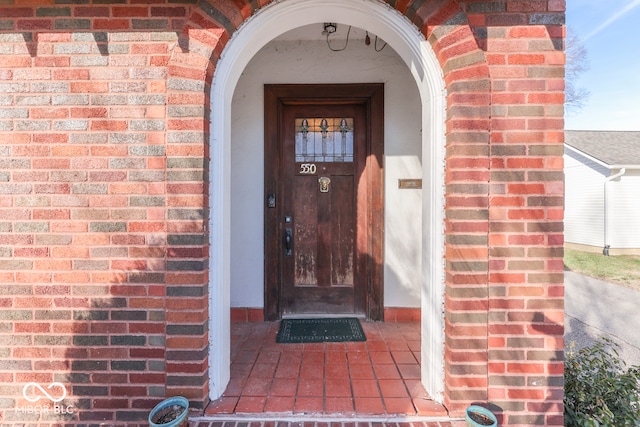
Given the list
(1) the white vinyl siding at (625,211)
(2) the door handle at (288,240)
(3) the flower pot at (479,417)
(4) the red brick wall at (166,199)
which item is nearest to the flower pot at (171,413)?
(4) the red brick wall at (166,199)

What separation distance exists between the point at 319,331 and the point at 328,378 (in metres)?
0.84

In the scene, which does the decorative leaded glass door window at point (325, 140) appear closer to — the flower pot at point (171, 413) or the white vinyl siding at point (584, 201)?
the flower pot at point (171, 413)

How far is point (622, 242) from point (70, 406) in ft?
45.0

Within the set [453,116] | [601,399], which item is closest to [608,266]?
[601,399]

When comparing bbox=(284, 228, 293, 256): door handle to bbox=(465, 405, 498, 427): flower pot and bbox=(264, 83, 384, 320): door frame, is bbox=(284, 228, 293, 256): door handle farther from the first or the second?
bbox=(465, 405, 498, 427): flower pot

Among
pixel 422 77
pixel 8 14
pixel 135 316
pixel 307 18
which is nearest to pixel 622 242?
pixel 422 77

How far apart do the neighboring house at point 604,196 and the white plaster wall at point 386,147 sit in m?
10.6

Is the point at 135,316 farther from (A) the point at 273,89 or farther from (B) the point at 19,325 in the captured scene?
(A) the point at 273,89

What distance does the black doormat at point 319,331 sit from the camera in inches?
114

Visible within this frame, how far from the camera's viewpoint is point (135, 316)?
1887 mm

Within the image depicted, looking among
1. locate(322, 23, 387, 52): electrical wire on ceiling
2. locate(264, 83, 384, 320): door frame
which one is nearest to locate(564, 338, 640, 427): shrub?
locate(264, 83, 384, 320): door frame

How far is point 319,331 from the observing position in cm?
307

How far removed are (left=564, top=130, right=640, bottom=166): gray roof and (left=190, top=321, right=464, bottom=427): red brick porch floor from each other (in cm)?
1083

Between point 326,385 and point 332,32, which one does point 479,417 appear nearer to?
point 326,385
